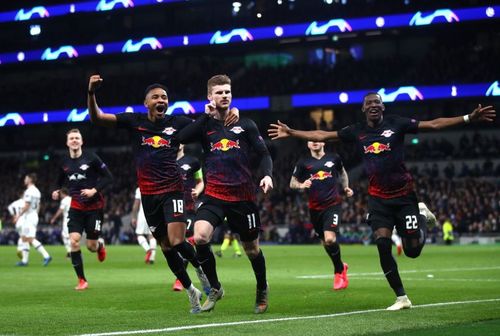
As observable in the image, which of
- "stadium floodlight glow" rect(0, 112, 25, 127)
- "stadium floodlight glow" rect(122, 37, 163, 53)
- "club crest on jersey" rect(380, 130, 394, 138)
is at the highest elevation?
"stadium floodlight glow" rect(122, 37, 163, 53)

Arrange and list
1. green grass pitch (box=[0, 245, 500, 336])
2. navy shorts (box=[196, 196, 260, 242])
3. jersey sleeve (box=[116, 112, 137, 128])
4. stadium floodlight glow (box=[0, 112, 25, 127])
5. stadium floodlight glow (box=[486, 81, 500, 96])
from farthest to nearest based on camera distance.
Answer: stadium floodlight glow (box=[0, 112, 25, 127]), stadium floodlight glow (box=[486, 81, 500, 96]), jersey sleeve (box=[116, 112, 137, 128]), navy shorts (box=[196, 196, 260, 242]), green grass pitch (box=[0, 245, 500, 336])

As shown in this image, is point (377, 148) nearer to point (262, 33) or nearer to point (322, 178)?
point (322, 178)

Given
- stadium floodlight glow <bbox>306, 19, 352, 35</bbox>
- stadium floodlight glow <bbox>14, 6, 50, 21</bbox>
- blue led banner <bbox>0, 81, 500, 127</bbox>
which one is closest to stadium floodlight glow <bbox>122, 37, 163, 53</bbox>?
blue led banner <bbox>0, 81, 500, 127</bbox>

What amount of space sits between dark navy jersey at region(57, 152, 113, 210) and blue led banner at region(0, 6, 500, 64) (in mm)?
33982

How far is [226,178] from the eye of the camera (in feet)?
38.5

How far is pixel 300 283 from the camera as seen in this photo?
17.6 meters

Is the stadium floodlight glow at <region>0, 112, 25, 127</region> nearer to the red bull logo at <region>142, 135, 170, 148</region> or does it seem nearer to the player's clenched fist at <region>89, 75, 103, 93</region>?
the red bull logo at <region>142, 135, 170, 148</region>

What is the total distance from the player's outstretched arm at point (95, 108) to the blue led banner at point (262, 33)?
39.0 meters

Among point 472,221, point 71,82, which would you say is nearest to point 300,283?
point 472,221

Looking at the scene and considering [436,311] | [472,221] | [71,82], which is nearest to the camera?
[436,311]

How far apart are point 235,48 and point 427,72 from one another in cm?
1199

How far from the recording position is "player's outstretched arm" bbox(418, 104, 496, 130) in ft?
37.0

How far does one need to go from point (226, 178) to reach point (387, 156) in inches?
87.2

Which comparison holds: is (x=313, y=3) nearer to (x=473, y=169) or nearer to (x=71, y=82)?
(x=473, y=169)
